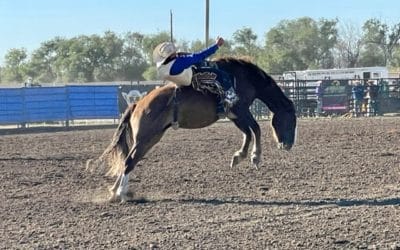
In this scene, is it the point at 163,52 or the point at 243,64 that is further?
the point at 243,64

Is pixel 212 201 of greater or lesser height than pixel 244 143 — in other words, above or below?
below

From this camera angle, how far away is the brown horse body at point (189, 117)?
358 inches

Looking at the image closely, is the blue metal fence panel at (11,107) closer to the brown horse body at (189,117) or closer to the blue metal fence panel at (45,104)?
the blue metal fence panel at (45,104)

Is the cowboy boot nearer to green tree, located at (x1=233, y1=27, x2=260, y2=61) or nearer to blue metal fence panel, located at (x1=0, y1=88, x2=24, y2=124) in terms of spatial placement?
blue metal fence panel, located at (x1=0, y1=88, x2=24, y2=124)

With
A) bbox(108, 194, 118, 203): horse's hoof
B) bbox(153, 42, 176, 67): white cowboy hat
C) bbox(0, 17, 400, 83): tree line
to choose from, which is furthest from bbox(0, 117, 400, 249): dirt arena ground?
bbox(0, 17, 400, 83): tree line

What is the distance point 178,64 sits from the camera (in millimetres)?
9016

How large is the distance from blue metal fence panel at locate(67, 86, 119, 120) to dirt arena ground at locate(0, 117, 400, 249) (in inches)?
566

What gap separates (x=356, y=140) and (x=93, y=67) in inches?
2564

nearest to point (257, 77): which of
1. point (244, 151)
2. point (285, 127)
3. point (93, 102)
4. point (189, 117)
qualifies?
point (285, 127)

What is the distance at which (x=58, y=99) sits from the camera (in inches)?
1151

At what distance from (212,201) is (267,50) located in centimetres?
7315

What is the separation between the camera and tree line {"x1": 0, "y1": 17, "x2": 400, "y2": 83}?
256 feet

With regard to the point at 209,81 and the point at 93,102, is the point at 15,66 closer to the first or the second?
the point at 93,102

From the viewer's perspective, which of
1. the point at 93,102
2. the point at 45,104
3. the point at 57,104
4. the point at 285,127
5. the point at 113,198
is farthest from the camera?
the point at 93,102
